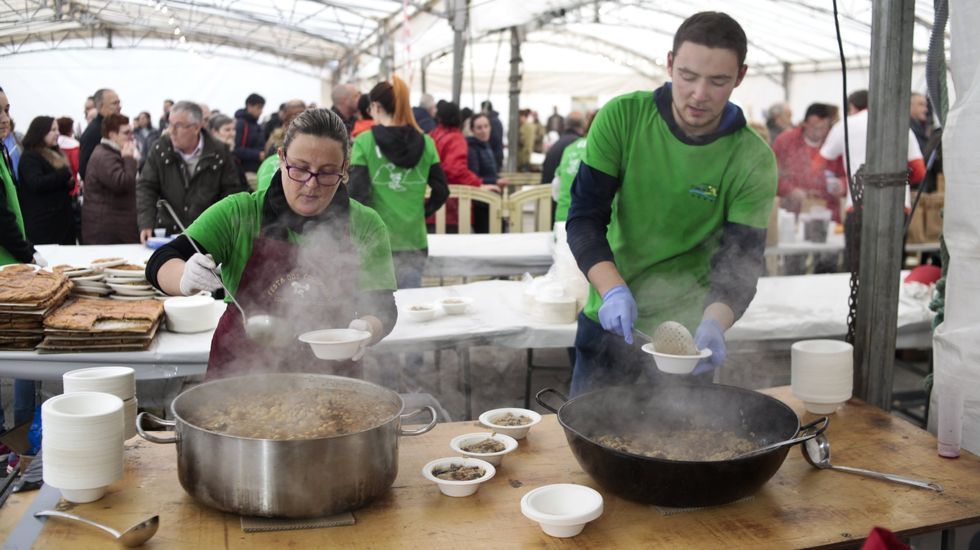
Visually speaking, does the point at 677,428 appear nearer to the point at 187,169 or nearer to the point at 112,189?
the point at 187,169

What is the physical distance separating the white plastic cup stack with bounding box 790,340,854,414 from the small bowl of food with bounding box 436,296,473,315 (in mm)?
1857

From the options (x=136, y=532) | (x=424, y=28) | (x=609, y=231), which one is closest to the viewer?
(x=136, y=532)

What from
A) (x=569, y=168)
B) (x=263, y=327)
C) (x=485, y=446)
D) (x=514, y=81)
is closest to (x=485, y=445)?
(x=485, y=446)

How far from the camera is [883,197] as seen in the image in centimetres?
245

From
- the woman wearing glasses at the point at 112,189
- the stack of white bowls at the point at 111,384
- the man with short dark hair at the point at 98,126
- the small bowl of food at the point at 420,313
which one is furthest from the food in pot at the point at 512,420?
the man with short dark hair at the point at 98,126

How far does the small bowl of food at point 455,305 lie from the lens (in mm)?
3848

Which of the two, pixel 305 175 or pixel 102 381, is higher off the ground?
pixel 305 175

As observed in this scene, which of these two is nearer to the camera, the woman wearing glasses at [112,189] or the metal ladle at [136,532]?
the metal ladle at [136,532]

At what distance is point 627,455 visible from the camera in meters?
1.56

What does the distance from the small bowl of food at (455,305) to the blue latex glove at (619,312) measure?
1723 millimetres

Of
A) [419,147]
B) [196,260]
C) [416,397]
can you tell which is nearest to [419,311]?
[416,397]

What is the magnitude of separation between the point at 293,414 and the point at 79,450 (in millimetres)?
436

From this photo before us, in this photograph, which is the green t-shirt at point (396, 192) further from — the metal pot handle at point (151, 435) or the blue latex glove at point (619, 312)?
the metal pot handle at point (151, 435)

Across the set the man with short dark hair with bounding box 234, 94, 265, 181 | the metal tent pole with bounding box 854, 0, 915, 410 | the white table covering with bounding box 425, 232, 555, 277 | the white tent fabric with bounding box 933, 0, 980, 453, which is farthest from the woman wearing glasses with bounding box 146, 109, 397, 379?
the man with short dark hair with bounding box 234, 94, 265, 181
